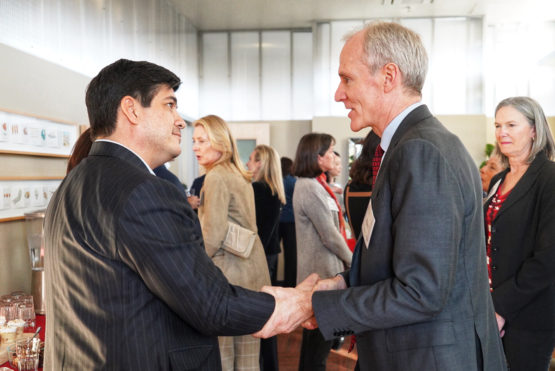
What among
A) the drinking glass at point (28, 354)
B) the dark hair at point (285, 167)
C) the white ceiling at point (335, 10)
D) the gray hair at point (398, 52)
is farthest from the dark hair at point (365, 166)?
Result: the white ceiling at point (335, 10)

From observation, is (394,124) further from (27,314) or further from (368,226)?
(27,314)

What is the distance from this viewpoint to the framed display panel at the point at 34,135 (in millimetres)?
2904

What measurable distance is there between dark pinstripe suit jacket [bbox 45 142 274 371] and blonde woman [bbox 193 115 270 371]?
55.7 inches

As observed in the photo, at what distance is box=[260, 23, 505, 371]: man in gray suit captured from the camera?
1054 mm

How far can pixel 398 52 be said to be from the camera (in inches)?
48.6

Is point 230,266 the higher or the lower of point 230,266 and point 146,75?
the lower

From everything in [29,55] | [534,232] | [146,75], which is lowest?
[534,232]

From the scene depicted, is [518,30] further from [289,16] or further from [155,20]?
[155,20]

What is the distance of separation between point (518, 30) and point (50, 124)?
304 inches

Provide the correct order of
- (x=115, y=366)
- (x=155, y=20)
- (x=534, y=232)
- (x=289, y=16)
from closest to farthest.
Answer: (x=115, y=366)
(x=534, y=232)
(x=155, y=20)
(x=289, y=16)

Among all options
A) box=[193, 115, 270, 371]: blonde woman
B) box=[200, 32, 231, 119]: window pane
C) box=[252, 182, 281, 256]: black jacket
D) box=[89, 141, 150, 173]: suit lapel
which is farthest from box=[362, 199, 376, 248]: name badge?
box=[200, 32, 231, 119]: window pane

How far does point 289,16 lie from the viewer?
7684 mm

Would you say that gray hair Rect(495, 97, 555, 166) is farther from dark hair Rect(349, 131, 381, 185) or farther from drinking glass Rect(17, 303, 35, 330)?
drinking glass Rect(17, 303, 35, 330)

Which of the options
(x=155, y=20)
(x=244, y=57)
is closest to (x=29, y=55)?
(x=155, y=20)
